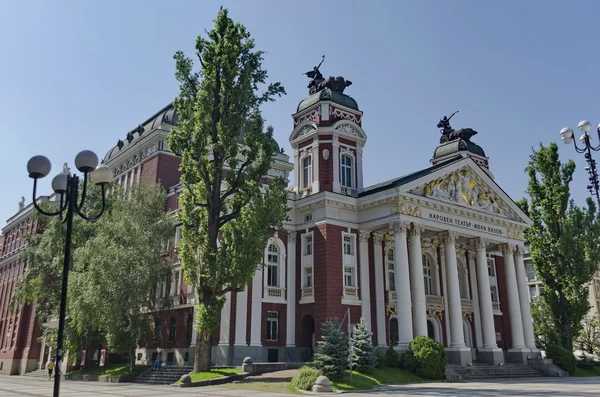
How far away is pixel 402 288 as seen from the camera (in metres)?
33.0

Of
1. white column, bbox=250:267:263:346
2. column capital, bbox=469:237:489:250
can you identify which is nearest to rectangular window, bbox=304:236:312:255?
white column, bbox=250:267:263:346

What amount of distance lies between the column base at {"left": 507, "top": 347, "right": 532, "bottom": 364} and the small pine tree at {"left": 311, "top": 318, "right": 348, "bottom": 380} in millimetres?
19252

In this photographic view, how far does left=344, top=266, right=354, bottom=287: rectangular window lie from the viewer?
35.1 metres

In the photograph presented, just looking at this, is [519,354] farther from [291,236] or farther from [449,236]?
[291,236]

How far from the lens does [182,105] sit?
28.3 meters

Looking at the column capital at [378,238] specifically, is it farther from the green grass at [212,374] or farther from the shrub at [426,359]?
the green grass at [212,374]

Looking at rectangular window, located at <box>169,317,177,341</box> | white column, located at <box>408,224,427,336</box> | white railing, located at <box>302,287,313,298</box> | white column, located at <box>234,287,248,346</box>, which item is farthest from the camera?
rectangular window, located at <box>169,317,177,341</box>

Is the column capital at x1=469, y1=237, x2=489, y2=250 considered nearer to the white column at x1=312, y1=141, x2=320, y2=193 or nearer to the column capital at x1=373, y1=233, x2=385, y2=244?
the column capital at x1=373, y1=233, x2=385, y2=244

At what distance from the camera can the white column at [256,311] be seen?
3291cm

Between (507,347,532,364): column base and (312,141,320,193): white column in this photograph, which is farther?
(507,347,532,364): column base

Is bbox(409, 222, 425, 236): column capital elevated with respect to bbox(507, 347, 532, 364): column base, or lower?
elevated

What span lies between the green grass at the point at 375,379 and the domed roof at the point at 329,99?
19.5 m

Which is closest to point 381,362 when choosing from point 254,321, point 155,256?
point 254,321

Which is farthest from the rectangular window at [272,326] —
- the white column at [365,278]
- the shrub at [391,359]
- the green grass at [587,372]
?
the green grass at [587,372]
